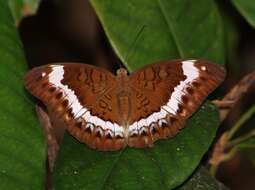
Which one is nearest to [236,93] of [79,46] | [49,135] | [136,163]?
[136,163]

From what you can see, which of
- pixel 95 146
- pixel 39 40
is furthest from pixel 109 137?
pixel 39 40

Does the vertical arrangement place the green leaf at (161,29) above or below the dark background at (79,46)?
above

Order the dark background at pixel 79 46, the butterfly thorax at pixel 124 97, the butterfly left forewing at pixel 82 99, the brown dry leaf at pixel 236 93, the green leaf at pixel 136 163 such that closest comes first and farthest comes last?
the green leaf at pixel 136 163, the butterfly left forewing at pixel 82 99, the butterfly thorax at pixel 124 97, the brown dry leaf at pixel 236 93, the dark background at pixel 79 46

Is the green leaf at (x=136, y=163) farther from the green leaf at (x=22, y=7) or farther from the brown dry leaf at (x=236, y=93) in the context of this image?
the green leaf at (x=22, y=7)

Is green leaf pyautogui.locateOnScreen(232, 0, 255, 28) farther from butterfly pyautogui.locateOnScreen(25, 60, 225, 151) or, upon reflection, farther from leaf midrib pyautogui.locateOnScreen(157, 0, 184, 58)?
butterfly pyautogui.locateOnScreen(25, 60, 225, 151)

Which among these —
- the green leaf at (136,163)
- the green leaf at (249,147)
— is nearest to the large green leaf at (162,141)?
the green leaf at (136,163)

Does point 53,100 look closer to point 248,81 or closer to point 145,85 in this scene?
point 145,85
